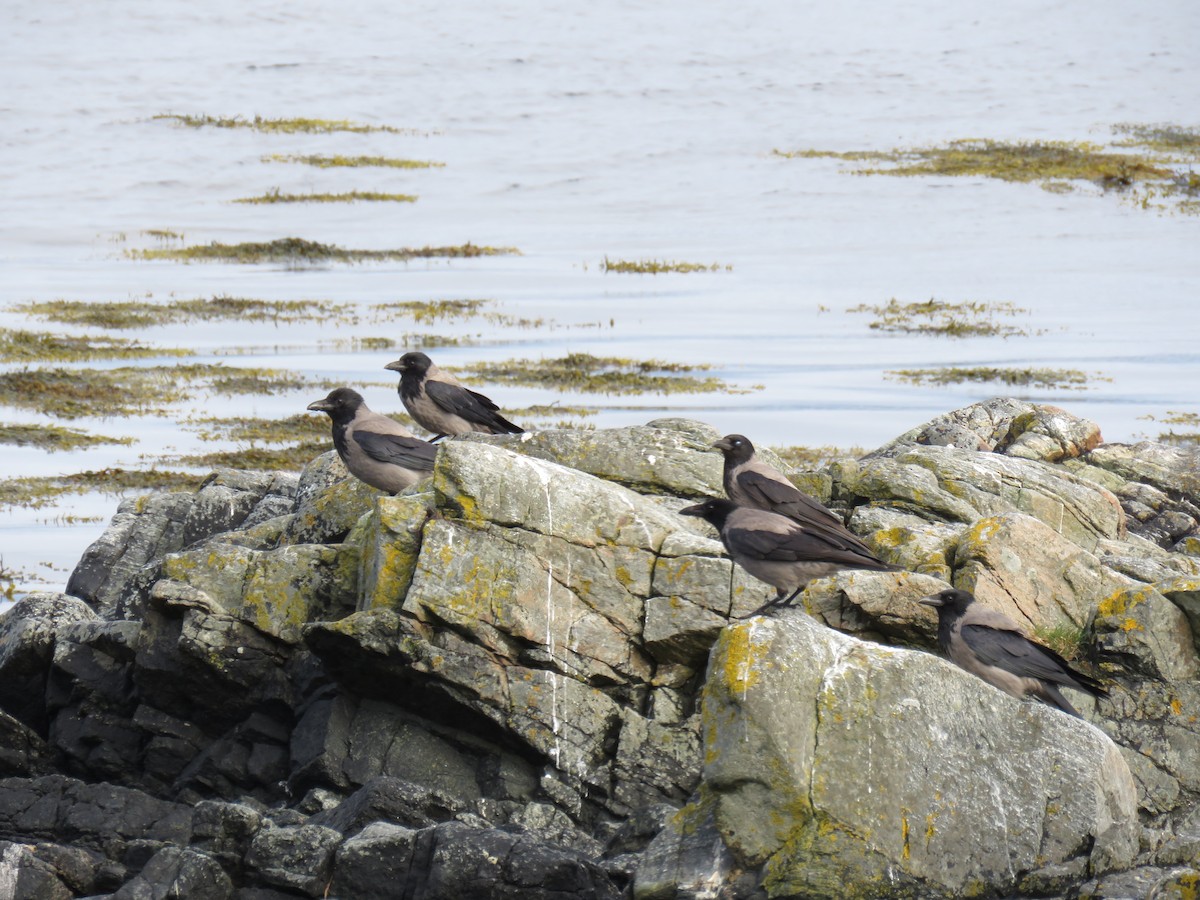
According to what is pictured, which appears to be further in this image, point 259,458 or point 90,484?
point 259,458

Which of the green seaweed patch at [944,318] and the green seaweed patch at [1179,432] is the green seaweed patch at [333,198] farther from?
the green seaweed patch at [1179,432]

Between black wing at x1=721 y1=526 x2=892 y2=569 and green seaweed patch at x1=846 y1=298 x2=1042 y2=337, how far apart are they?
3869 centimetres

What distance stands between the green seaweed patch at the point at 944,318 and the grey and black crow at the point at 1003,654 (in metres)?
37.9

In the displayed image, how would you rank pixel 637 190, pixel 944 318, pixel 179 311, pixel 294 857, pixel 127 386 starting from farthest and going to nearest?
1. pixel 637 190
2. pixel 944 318
3. pixel 179 311
4. pixel 127 386
5. pixel 294 857

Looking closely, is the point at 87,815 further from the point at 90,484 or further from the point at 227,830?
the point at 90,484

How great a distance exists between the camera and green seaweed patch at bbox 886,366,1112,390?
40.7m

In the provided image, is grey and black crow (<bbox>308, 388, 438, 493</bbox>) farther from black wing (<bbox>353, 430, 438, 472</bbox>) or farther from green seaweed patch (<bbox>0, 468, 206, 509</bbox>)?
green seaweed patch (<bbox>0, 468, 206, 509</bbox>)

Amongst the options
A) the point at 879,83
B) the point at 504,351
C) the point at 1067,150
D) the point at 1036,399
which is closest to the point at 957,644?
the point at 1036,399

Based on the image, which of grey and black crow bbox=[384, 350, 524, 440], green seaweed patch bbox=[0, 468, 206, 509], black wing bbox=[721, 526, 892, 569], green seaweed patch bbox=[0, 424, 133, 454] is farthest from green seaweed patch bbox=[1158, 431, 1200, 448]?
green seaweed patch bbox=[0, 424, 133, 454]

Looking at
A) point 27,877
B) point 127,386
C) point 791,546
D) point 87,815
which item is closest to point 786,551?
point 791,546

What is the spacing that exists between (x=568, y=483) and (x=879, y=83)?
114488mm

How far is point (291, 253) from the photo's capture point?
65.8 m

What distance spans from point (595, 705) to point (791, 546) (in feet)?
9.21

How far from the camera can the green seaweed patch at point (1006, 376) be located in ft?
133
